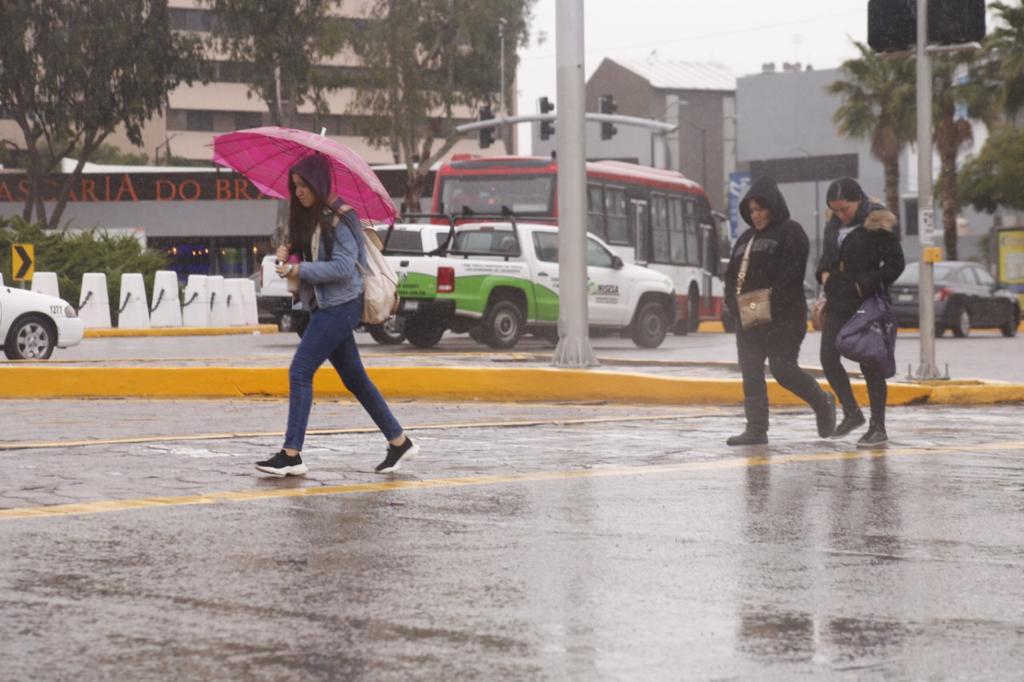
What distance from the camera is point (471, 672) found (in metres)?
4.63

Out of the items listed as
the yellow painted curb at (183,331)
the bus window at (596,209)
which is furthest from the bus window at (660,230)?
the yellow painted curb at (183,331)

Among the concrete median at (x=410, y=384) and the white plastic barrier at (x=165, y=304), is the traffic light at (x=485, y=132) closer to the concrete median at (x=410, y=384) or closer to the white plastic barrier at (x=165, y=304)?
the white plastic barrier at (x=165, y=304)

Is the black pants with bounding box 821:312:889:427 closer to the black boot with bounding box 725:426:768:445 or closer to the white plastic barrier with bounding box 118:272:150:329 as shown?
the black boot with bounding box 725:426:768:445

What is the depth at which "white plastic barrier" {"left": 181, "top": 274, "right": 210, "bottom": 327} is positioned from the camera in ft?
118

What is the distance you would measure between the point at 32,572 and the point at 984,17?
11.3 m

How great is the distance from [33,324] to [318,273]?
1378 centimetres

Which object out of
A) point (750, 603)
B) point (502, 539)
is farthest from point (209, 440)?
point (750, 603)

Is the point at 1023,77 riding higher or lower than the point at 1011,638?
higher

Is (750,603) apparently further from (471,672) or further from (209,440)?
(209,440)

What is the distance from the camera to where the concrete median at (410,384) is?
15422mm

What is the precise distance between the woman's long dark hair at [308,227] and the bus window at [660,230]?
81.8 ft

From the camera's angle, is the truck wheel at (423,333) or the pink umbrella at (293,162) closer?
the pink umbrella at (293,162)

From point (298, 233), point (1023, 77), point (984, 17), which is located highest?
point (1023, 77)

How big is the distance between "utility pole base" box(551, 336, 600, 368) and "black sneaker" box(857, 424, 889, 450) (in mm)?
5372
